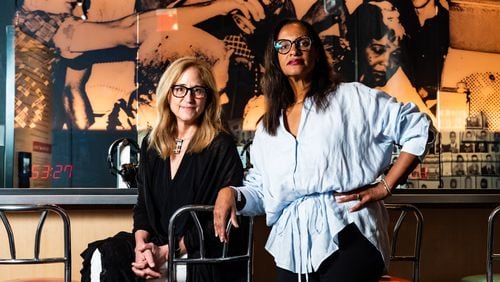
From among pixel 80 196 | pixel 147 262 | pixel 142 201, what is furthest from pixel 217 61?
pixel 147 262

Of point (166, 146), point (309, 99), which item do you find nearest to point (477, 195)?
point (166, 146)

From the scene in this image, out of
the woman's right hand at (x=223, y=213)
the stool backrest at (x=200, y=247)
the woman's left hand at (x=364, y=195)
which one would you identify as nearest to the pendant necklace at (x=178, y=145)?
the stool backrest at (x=200, y=247)

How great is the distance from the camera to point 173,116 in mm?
2500

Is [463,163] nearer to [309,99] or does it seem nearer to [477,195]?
[477,195]

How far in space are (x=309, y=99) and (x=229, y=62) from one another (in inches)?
182

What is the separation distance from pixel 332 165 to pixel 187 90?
2.71ft

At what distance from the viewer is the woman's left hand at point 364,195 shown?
1.72 metres

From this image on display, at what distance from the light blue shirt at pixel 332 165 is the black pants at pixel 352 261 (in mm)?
16

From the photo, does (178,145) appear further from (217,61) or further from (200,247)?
(217,61)

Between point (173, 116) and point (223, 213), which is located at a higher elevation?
point (173, 116)

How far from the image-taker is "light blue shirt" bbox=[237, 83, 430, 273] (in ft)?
5.64

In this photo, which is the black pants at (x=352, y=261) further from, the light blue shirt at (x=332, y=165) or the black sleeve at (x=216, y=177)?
the black sleeve at (x=216, y=177)

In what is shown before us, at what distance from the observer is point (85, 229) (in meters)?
3.41

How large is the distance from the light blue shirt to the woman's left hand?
1cm
